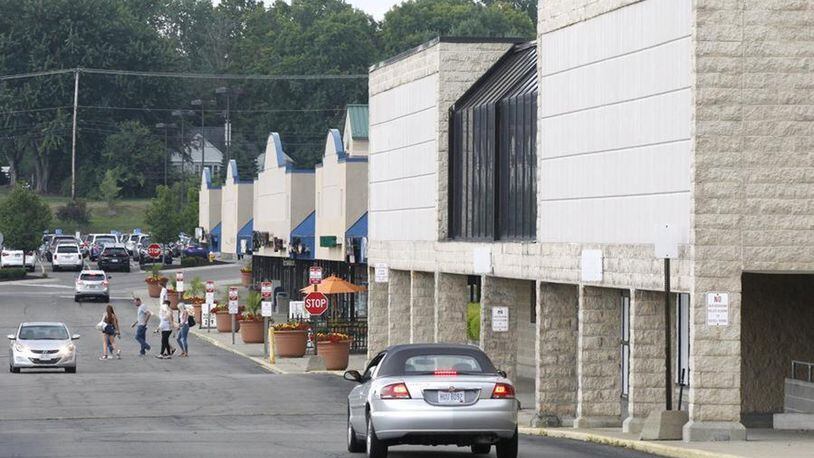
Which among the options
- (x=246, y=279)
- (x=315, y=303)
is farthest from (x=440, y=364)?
(x=246, y=279)

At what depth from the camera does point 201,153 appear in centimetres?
17925

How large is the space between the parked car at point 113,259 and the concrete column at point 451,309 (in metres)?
66.5

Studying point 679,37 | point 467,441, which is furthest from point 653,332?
point 467,441

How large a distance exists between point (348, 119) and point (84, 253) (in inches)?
2312

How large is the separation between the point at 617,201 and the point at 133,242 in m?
100

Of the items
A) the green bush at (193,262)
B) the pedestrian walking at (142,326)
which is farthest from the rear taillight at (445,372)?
the green bush at (193,262)

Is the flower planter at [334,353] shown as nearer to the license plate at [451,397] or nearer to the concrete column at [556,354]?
the concrete column at [556,354]

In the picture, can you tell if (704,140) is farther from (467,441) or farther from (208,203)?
(208,203)

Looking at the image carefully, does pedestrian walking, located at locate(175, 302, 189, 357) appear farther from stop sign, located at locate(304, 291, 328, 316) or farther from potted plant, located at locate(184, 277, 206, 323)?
potted plant, located at locate(184, 277, 206, 323)

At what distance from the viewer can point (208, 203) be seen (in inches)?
3927

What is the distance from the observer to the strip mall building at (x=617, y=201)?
25.4 meters

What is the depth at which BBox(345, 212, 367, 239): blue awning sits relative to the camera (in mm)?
58750

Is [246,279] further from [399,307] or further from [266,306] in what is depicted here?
[399,307]

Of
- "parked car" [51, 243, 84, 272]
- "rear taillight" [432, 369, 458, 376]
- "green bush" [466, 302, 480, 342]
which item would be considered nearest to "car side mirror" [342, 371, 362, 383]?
"rear taillight" [432, 369, 458, 376]
